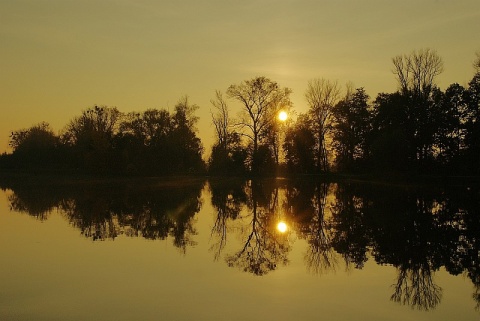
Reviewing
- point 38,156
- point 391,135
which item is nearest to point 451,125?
point 391,135

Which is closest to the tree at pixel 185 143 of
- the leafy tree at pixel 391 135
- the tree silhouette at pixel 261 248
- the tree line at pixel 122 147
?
the tree line at pixel 122 147

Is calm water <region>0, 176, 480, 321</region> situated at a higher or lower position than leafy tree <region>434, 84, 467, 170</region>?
lower

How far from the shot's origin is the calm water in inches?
356

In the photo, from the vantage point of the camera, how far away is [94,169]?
2525 inches

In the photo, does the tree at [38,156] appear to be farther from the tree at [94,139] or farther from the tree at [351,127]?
the tree at [351,127]

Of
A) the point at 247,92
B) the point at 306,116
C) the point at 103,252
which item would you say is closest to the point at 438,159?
the point at 306,116

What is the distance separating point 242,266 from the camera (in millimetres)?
12969

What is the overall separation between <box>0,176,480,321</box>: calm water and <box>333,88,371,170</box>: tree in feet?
152

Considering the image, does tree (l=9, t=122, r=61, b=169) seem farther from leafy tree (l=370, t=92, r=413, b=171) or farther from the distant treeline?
leafy tree (l=370, t=92, r=413, b=171)

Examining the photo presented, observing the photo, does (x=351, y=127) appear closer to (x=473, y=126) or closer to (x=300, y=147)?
(x=300, y=147)

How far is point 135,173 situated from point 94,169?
5.46 m

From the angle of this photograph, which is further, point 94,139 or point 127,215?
point 94,139

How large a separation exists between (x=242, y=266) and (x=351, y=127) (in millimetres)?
61684

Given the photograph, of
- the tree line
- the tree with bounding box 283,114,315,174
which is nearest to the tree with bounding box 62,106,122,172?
the tree line
